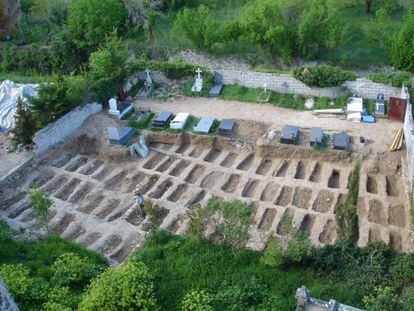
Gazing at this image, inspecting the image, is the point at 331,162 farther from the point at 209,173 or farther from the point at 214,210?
the point at 214,210

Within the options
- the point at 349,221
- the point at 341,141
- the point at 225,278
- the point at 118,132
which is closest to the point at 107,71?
the point at 118,132

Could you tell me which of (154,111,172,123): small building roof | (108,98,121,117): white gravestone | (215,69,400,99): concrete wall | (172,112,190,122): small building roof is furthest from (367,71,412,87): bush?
(108,98,121,117): white gravestone

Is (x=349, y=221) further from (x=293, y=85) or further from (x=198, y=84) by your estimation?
(x=198, y=84)

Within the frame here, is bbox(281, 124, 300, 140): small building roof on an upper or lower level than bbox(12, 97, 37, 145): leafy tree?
lower

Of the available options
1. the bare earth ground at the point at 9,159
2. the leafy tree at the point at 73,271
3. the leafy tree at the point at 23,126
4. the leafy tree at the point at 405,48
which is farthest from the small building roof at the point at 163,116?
the leafy tree at the point at 405,48

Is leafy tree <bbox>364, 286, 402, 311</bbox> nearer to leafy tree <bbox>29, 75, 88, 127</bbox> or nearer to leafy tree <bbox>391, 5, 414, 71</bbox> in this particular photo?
leafy tree <bbox>391, 5, 414, 71</bbox>

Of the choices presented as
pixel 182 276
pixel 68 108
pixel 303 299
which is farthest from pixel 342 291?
pixel 68 108
